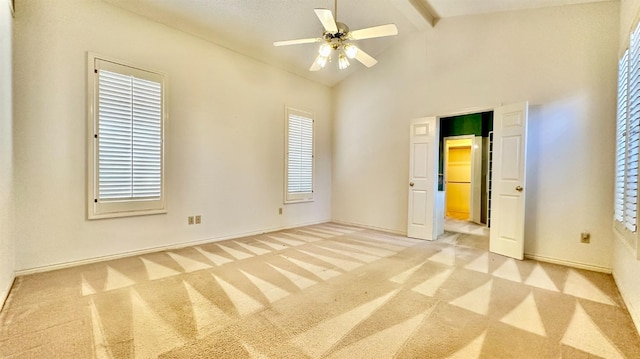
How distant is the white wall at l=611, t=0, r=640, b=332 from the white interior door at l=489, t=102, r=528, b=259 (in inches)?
36.5

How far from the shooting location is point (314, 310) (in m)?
2.28

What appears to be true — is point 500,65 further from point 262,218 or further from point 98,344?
point 98,344

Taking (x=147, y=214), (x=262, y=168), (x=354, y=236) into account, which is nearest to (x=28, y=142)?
(x=147, y=214)

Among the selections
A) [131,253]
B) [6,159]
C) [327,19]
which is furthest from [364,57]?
[131,253]

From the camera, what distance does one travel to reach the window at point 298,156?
5.65 metres

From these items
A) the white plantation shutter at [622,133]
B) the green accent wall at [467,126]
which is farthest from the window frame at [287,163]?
the white plantation shutter at [622,133]

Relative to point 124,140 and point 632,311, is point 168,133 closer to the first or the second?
point 124,140

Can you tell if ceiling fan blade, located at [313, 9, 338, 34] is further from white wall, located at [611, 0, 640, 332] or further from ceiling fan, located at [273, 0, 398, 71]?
white wall, located at [611, 0, 640, 332]

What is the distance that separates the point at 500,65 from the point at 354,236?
3.64 metres

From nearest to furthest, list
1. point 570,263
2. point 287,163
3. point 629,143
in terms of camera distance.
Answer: point 629,143
point 570,263
point 287,163

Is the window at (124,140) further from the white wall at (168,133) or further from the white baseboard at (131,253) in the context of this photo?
the white baseboard at (131,253)

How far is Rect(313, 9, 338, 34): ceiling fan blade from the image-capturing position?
95.8 inches

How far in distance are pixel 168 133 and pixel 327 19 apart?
2850 mm

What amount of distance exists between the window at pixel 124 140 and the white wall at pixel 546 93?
166 inches
